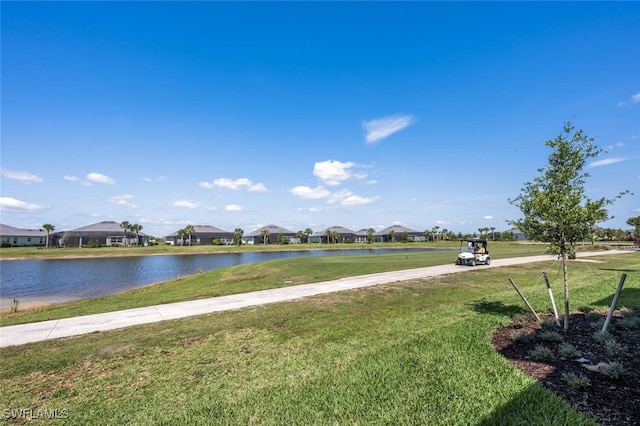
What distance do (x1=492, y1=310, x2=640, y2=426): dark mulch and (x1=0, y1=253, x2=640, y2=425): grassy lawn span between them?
335 millimetres

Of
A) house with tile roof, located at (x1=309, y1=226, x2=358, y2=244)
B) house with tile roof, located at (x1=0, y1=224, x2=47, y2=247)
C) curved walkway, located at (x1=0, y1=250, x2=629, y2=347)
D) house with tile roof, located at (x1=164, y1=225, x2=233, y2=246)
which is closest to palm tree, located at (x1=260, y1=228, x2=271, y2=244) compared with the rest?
house with tile roof, located at (x1=164, y1=225, x2=233, y2=246)

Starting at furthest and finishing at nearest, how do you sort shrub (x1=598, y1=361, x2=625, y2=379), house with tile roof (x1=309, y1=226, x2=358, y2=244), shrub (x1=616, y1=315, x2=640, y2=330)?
house with tile roof (x1=309, y1=226, x2=358, y2=244), shrub (x1=616, y1=315, x2=640, y2=330), shrub (x1=598, y1=361, x2=625, y2=379)

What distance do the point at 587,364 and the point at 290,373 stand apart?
5484 millimetres

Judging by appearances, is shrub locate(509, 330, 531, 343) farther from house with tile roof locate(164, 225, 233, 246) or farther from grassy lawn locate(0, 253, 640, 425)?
house with tile roof locate(164, 225, 233, 246)

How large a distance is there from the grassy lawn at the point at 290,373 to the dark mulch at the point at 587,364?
1.10ft

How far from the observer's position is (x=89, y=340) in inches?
320

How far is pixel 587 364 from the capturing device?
558cm

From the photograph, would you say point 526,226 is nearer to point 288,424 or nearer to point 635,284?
point 288,424

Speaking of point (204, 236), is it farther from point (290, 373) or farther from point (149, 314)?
point (290, 373)

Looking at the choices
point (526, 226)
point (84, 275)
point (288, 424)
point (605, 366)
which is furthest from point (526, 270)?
point (84, 275)

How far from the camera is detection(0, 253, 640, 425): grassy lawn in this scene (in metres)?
4.43

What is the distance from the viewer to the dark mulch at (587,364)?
4234mm

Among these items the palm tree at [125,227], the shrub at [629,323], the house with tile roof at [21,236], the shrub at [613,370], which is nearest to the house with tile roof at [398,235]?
the palm tree at [125,227]

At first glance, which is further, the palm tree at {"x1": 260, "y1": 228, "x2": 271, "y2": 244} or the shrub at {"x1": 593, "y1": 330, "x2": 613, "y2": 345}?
the palm tree at {"x1": 260, "y1": 228, "x2": 271, "y2": 244}
